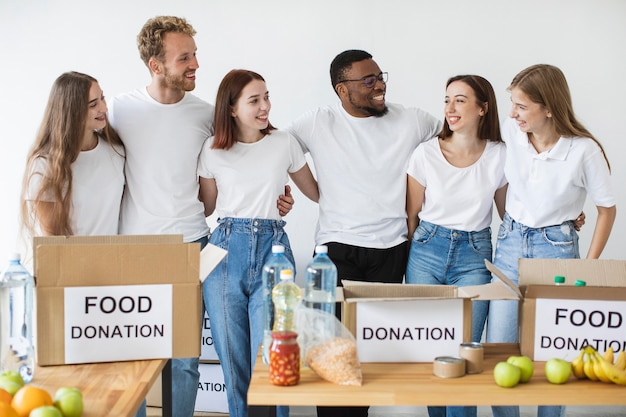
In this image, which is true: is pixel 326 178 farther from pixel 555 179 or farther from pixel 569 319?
pixel 569 319

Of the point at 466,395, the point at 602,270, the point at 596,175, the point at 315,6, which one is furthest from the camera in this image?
the point at 315,6

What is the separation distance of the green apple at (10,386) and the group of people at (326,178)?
97 centimetres

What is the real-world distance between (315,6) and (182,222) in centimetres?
146

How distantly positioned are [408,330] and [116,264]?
81cm

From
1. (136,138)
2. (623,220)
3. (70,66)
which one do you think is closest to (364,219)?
(136,138)

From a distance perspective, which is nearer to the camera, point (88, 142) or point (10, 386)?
point (10, 386)

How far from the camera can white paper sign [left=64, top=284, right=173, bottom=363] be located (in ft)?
6.20

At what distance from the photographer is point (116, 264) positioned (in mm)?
1899

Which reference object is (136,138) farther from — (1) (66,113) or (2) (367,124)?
(2) (367,124)

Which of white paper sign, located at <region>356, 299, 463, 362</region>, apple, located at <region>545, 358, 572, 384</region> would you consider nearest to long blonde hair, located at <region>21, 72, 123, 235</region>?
white paper sign, located at <region>356, 299, 463, 362</region>

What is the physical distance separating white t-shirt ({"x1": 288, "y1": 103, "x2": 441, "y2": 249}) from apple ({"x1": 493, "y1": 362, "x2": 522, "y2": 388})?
118 centimetres

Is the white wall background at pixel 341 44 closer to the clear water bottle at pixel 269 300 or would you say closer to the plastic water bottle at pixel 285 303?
the clear water bottle at pixel 269 300

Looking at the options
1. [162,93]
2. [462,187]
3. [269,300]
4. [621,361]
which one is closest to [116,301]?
[269,300]

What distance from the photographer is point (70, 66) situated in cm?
370
